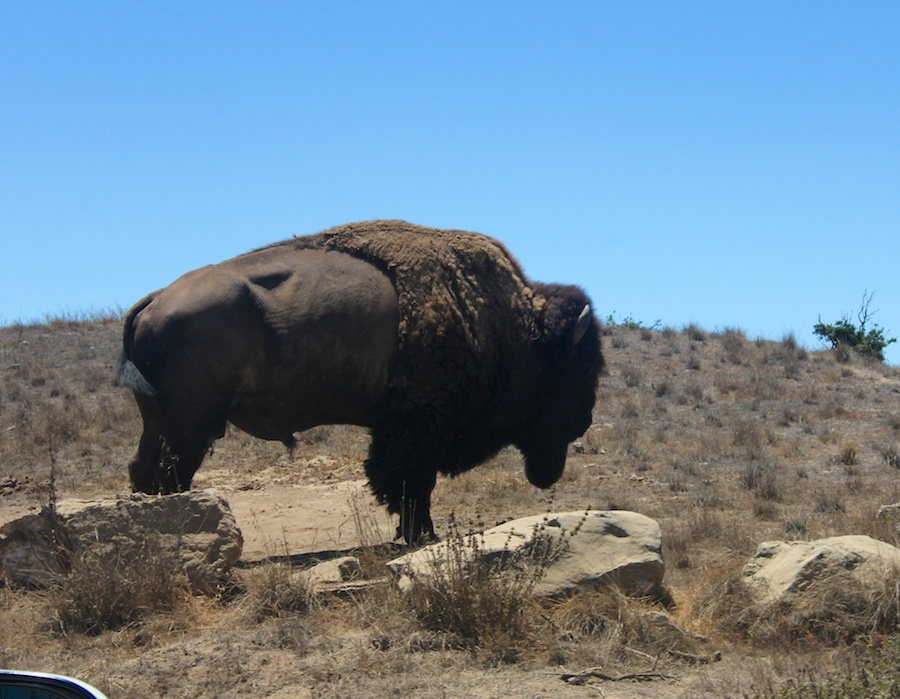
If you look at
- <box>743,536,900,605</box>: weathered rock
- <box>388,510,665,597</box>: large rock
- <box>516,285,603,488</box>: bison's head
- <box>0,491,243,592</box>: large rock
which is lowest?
<box>743,536,900,605</box>: weathered rock

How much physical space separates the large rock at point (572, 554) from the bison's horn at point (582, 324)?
2646mm

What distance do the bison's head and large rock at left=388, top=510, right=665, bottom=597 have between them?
257 centimetres

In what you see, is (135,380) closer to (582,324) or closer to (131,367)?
(131,367)

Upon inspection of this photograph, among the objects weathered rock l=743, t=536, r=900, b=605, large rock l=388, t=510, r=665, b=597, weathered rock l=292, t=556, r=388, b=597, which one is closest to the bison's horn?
large rock l=388, t=510, r=665, b=597

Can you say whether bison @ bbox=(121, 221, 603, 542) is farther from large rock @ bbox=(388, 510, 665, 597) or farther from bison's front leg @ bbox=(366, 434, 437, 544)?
large rock @ bbox=(388, 510, 665, 597)

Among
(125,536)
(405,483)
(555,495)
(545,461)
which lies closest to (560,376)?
(545,461)

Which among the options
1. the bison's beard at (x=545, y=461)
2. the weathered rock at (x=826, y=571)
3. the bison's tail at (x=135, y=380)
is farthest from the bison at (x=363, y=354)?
the weathered rock at (x=826, y=571)

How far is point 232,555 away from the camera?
6.59 m

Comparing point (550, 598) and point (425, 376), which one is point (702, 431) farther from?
point (550, 598)

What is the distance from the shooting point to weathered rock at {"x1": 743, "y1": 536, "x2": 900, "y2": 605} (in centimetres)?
547

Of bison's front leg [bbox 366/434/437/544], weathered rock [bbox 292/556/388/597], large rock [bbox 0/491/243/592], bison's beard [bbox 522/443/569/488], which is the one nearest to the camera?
weathered rock [bbox 292/556/388/597]

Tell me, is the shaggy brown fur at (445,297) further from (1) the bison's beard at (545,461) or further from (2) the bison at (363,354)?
(1) the bison's beard at (545,461)

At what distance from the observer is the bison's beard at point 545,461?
888 centimetres

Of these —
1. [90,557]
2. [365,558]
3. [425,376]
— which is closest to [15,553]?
[90,557]
